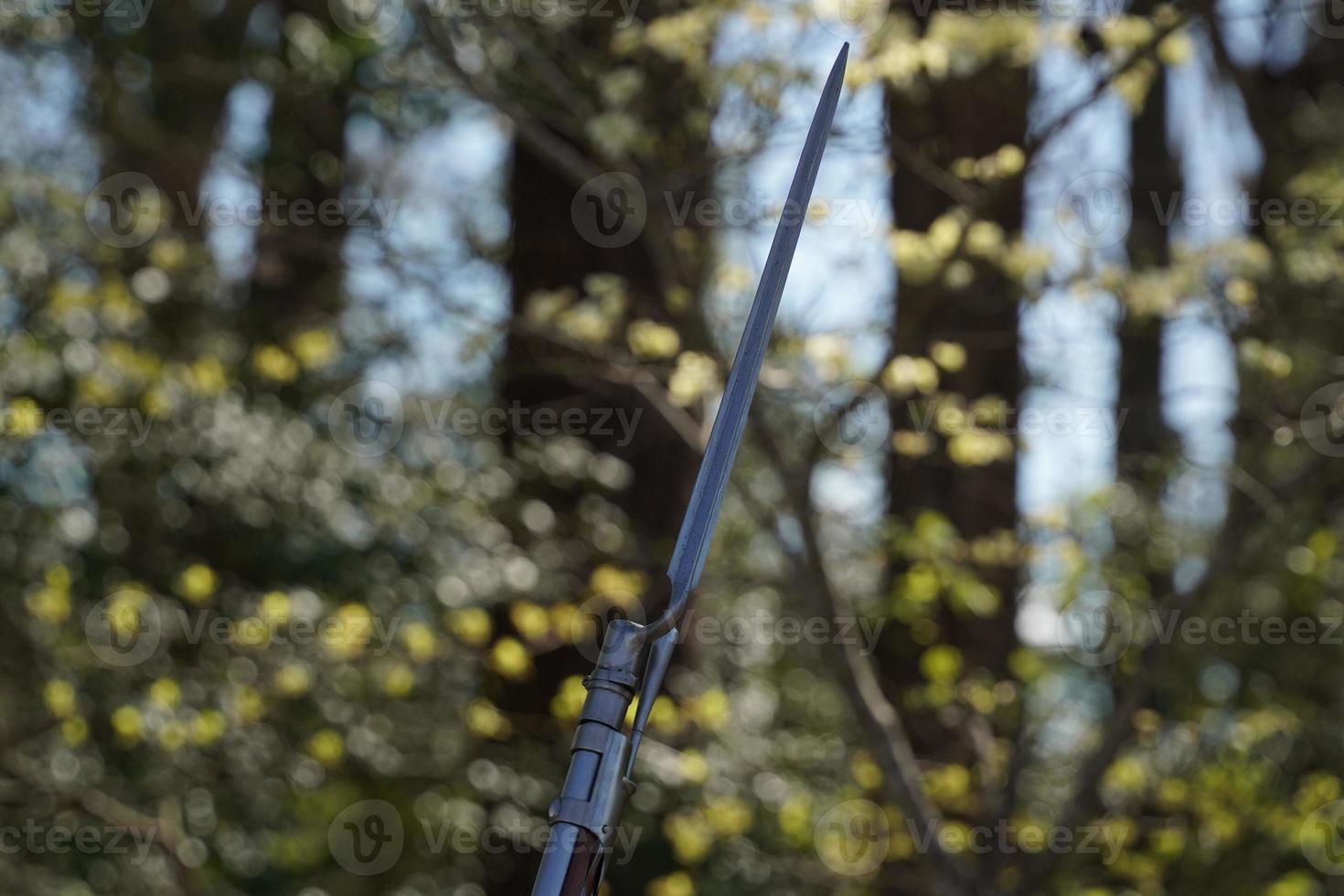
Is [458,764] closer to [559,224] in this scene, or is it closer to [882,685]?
[882,685]

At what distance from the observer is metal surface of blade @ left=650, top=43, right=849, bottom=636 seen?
4.72ft

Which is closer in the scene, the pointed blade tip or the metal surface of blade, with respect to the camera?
the metal surface of blade

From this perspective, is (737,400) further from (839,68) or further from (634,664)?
(839,68)

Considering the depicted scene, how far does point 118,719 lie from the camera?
4641 mm

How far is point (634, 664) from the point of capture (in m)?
1.43

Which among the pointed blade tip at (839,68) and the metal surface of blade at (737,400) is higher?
the pointed blade tip at (839,68)

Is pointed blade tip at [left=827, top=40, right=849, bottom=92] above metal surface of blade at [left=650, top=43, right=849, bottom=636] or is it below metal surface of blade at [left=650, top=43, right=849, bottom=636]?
above

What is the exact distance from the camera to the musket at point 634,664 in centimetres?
137

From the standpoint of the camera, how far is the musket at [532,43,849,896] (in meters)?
1.37

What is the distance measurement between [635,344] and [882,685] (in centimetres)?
197

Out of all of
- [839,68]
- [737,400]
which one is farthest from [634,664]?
[839,68]

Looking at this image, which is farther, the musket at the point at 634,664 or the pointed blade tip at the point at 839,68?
the pointed blade tip at the point at 839,68

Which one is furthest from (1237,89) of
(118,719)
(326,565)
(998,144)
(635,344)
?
(118,719)

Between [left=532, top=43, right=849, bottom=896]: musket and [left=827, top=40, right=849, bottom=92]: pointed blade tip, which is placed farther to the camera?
[left=827, top=40, right=849, bottom=92]: pointed blade tip
